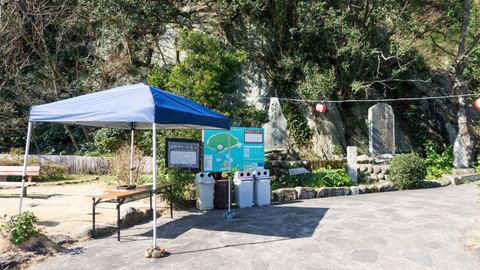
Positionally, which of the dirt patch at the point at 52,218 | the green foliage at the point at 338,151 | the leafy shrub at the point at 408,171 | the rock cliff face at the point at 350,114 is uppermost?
the rock cliff face at the point at 350,114

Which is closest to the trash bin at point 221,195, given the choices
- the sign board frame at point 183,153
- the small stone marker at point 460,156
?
the sign board frame at point 183,153

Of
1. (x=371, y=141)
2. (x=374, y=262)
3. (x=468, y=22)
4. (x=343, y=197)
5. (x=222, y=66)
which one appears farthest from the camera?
(x=468, y=22)

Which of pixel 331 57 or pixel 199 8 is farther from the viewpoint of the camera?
pixel 199 8

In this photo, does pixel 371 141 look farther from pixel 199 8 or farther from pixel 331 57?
pixel 199 8

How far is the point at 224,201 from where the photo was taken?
765 cm

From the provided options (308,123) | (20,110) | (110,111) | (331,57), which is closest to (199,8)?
(331,57)

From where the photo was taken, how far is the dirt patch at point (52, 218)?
4062 millimetres

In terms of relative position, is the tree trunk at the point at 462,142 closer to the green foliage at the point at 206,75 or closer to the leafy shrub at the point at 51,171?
the green foliage at the point at 206,75

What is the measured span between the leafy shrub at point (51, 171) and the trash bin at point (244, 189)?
900 cm

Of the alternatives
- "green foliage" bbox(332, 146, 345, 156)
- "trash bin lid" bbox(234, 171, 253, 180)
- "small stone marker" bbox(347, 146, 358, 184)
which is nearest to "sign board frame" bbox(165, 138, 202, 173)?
"trash bin lid" bbox(234, 171, 253, 180)

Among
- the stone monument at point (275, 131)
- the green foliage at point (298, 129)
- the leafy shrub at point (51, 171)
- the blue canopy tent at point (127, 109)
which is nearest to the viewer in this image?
the blue canopy tent at point (127, 109)

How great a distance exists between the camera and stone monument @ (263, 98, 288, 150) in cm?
1129

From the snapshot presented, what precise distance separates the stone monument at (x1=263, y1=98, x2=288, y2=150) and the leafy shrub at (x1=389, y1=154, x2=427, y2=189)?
3962mm

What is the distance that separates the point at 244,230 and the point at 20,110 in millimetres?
19432
